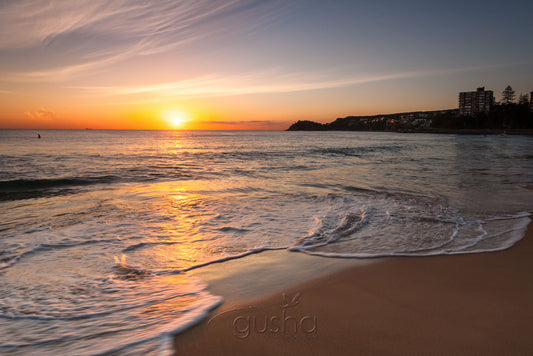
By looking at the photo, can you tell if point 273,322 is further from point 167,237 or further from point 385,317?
point 167,237

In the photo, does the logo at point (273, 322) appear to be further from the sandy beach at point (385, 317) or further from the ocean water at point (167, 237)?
the ocean water at point (167, 237)

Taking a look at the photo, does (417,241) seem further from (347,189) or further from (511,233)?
(347,189)

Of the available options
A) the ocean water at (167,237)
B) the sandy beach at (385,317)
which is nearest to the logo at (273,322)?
the sandy beach at (385,317)

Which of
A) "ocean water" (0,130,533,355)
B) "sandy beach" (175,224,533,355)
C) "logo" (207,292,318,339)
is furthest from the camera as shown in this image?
"ocean water" (0,130,533,355)

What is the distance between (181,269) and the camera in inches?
152

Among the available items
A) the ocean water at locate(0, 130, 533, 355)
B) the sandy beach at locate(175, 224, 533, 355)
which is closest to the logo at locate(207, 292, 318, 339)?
the sandy beach at locate(175, 224, 533, 355)

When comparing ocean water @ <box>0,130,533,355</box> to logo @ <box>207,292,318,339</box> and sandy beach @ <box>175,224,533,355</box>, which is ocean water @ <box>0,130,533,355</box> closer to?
logo @ <box>207,292,318,339</box>

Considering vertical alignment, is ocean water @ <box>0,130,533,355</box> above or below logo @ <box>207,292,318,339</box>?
above

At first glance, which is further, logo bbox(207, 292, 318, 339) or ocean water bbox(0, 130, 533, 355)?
ocean water bbox(0, 130, 533, 355)

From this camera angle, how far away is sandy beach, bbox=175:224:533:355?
7.47 ft

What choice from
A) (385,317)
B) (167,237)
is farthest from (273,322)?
(167,237)

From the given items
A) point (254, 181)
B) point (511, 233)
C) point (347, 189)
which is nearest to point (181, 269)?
point (511, 233)

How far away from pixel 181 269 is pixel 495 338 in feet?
11.1

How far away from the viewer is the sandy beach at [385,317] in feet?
7.47
